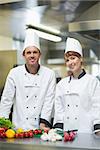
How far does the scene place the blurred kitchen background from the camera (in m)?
2.42

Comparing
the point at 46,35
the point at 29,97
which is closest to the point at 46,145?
the point at 29,97

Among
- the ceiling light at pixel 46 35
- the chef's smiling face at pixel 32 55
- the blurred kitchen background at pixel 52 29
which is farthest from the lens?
the ceiling light at pixel 46 35

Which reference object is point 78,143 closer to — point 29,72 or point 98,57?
point 29,72

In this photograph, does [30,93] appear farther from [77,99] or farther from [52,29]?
[52,29]

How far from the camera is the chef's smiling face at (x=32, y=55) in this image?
1491mm

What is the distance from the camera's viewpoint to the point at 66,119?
55.4 inches

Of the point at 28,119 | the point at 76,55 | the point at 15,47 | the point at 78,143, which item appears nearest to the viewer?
the point at 78,143

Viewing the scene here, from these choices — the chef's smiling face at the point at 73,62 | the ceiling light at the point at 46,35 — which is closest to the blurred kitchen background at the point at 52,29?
the ceiling light at the point at 46,35

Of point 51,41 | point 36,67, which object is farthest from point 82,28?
point 51,41

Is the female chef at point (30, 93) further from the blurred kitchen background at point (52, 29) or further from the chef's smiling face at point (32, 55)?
the blurred kitchen background at point (52, 29)

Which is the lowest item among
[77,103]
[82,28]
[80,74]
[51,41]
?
[77,103]

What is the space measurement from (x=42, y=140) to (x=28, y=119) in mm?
546

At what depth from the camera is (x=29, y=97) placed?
60.7 inches

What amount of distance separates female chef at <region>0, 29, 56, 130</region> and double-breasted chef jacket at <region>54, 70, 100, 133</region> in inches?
4.5
